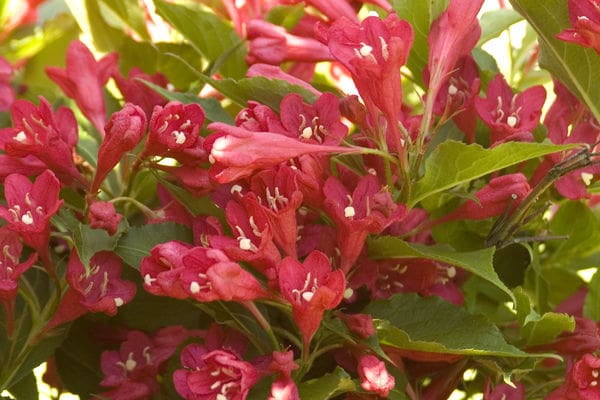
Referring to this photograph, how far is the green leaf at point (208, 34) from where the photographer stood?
A: 0.84 metres

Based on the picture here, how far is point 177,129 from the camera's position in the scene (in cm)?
67

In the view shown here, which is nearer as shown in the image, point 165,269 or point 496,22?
point 165,269

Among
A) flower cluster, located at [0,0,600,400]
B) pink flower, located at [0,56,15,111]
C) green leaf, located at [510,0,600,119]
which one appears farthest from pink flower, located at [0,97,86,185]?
green leaf, located at [510,0,600,119]

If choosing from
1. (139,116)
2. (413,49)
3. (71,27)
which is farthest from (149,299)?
(71,27)

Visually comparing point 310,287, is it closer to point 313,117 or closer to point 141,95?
point 313,117

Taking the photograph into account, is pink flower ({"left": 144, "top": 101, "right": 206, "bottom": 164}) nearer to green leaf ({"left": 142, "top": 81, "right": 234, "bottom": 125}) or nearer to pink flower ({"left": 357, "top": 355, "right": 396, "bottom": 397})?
green leaf ({"left": 142, "top": 81, "right": 234, "bottom": 125})

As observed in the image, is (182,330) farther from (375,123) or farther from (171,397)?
(375,123)

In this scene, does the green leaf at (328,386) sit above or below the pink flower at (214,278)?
below

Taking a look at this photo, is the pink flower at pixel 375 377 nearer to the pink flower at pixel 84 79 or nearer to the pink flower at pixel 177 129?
the pink flower at pixel 177 129

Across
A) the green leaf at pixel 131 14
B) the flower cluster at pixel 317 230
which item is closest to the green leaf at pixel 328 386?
the flower cluster at pixel 317 230

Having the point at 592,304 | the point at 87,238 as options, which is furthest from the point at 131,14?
the point at 592,304

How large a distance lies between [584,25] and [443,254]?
0.17 meters

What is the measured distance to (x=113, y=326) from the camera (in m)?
0.76

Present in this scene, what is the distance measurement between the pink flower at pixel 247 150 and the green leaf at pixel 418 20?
7.2 inches
